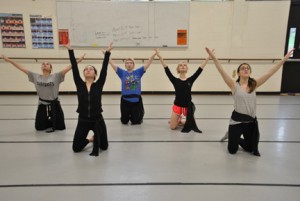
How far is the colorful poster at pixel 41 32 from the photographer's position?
6.17m

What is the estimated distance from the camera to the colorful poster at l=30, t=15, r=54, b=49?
20.2ft

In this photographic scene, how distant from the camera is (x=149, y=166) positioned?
238 cm

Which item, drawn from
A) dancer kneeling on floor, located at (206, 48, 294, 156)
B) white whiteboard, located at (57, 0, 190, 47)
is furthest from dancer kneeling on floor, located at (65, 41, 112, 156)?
white whiteboard, located at (57, 0, 190, 47)

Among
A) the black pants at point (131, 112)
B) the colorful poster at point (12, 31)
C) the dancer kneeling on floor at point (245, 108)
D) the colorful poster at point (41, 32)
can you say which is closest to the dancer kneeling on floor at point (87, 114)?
the black pants at point (131, 112)

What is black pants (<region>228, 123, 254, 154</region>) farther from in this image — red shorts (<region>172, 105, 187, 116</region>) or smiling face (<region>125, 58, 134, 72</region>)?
smiling face (<region>125, 58, 134, 72</region>)

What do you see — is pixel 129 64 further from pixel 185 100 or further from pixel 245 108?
pixel 245 108

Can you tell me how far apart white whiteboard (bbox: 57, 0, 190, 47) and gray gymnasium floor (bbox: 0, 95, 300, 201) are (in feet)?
10.2

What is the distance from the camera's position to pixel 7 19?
6.16 metres

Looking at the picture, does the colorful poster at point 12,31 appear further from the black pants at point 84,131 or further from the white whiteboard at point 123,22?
the black pants at point 84,131

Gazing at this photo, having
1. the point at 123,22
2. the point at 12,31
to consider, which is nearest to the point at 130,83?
the point at 123,22

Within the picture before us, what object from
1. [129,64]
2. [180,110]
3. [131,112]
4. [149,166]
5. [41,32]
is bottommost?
[149,166]

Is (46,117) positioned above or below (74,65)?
below

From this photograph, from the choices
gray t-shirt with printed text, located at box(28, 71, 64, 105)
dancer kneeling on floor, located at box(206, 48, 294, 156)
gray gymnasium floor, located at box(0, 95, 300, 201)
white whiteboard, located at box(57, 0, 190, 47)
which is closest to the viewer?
gray gymnasium floor, located at box(0, 95, 300, 201)

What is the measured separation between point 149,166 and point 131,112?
5.35ft
